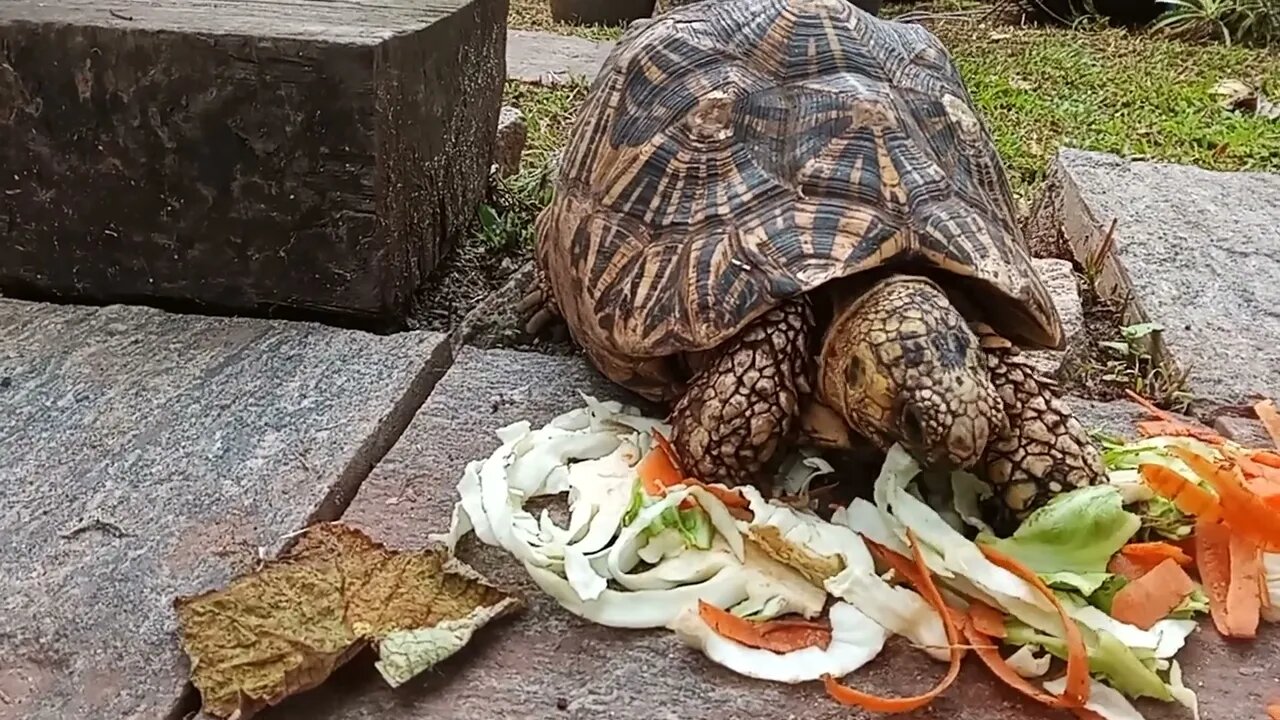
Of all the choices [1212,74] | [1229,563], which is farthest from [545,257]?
[1212,74]

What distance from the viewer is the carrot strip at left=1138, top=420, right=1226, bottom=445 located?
2.40 meters

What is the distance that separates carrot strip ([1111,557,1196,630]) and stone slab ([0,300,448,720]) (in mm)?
1260

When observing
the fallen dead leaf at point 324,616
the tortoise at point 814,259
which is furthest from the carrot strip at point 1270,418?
the fallen dead leaf at point 324,616

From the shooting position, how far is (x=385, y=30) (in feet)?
8.96

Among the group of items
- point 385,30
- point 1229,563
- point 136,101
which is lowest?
point 1229,563

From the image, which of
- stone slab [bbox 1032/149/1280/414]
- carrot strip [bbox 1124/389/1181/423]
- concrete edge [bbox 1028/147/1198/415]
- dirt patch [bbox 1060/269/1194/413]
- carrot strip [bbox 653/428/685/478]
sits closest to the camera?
carrot strip [bbox 653/428/685/478]

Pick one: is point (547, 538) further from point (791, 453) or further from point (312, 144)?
point (312, 144)

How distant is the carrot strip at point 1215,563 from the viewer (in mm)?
1926

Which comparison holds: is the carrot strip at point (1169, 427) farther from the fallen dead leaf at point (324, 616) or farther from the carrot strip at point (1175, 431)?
the fallen dead leaf at point (324, 616)

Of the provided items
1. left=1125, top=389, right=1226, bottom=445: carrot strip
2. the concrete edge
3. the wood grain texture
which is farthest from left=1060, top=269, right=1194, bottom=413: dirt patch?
the wood grain texture

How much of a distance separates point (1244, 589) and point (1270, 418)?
2.44 feet

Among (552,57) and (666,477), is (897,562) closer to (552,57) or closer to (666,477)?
(666,477)

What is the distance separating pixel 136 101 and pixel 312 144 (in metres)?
0.39

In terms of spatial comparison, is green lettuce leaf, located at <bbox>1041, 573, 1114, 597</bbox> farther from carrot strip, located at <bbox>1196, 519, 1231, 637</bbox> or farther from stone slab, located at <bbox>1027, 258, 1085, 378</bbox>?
stone slab, located at <bbox>1027, 258, 1085, 378</bbox>
